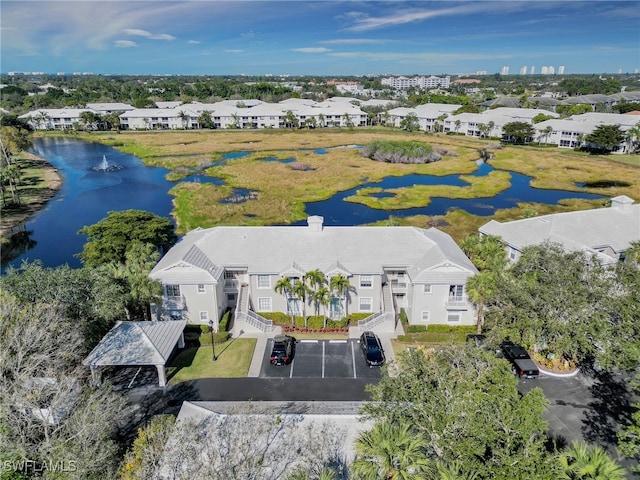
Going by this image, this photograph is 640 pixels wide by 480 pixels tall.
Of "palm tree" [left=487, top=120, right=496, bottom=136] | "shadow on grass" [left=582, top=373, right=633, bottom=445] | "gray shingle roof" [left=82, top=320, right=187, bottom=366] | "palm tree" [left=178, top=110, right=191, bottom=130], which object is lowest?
"shadow on grass" [left=582, top=373, right=633, bottom=445]

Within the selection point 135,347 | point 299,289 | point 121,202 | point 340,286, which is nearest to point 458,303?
point 340,286

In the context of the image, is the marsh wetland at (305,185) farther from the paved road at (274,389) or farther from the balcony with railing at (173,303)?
the paved road at (274,389)

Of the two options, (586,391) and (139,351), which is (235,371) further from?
(586,391)

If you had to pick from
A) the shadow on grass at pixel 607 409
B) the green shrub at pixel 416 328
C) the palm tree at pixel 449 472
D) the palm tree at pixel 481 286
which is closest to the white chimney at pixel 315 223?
the green shrub at pixel 416 328

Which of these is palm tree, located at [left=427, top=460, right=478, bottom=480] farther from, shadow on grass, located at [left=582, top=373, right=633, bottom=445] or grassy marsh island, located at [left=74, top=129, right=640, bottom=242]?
grassy marsh island, located at [left=74, top=129, right=640, bottom=242]

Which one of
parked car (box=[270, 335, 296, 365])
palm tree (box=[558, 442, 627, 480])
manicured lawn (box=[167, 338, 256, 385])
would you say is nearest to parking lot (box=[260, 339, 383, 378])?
parked car (box=[270, 335, 296, 365])

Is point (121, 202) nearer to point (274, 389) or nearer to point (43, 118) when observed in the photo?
point (274, 389)
